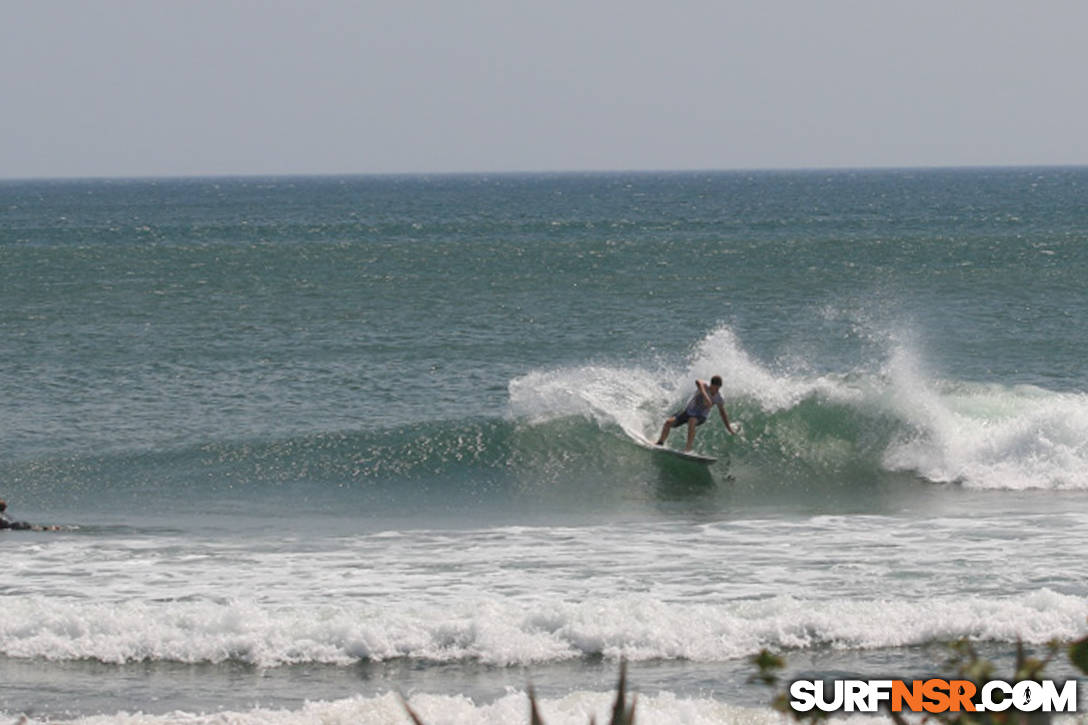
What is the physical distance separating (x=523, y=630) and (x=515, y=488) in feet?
23.9

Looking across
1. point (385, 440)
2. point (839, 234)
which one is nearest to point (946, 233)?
point (839, 234)

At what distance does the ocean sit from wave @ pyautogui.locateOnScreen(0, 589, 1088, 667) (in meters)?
0.03

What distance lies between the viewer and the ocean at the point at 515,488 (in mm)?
10016

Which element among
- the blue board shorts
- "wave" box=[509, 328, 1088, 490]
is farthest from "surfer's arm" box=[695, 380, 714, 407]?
→ "wave" box=[509, 328, 1088, 490]

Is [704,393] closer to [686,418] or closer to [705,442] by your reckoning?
[686,418]

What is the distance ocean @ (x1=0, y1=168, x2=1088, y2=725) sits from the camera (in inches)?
394

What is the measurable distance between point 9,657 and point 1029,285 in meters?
32.2

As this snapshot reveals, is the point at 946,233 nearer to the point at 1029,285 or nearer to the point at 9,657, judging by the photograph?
Answer: the point at 1029,285

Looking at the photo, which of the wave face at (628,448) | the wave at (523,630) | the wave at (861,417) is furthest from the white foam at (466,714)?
the wave at (861,417)

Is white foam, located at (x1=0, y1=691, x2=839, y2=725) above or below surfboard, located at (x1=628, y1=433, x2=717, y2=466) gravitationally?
above

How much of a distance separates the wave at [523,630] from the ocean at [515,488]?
0.03 m

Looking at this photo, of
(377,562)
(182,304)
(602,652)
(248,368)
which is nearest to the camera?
(602,652)

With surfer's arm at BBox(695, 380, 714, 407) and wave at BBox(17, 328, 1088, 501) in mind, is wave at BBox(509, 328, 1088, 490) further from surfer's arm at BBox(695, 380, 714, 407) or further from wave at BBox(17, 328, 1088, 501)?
surfer's arm at BBox(695, 380, 714, 407)

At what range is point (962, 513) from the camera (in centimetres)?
1534
